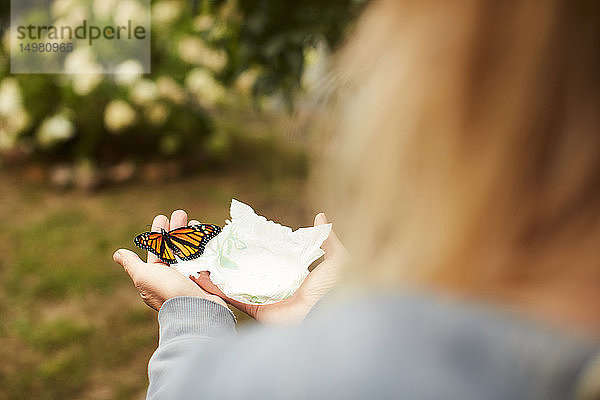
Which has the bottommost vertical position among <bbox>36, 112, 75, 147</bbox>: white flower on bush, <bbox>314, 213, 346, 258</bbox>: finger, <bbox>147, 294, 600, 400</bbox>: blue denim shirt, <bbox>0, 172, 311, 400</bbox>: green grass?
<bbox>0, 172, 311, 400</bbox>: green grass

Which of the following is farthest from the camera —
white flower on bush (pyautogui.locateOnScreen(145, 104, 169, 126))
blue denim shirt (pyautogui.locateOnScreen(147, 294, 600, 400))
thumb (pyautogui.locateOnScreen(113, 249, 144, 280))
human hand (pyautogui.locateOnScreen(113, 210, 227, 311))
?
white flower on bush (pyautogui.locateOnScreen(145, 104, 169, 126))

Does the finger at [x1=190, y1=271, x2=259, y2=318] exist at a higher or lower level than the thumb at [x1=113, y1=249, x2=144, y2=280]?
lower

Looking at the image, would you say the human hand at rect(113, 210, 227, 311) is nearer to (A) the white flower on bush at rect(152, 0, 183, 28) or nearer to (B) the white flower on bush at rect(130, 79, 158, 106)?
(B) the white flower on bush at rect(130, 79, 158, 106)

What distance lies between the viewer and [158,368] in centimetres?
82

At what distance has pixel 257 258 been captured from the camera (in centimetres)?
135

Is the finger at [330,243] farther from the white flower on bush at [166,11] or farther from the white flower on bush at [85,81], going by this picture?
the white flower on bush at [166,11]

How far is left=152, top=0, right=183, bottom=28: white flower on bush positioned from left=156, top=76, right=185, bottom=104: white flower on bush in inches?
12.6

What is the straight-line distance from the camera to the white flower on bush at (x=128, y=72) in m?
3.51

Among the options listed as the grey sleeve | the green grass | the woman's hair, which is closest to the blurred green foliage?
the green grass

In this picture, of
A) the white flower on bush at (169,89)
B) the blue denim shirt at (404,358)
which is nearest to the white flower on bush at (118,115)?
the white flower on bush at (169,89)

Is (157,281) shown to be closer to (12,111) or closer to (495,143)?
(495,143)

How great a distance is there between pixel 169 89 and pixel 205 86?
10.1 inches

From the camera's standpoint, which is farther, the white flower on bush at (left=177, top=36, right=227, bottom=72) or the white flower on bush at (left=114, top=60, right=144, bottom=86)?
the white flower on bush at (left=177, top=36, right=227, bottom=72)

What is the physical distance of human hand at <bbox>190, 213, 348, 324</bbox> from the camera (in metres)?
1.14
